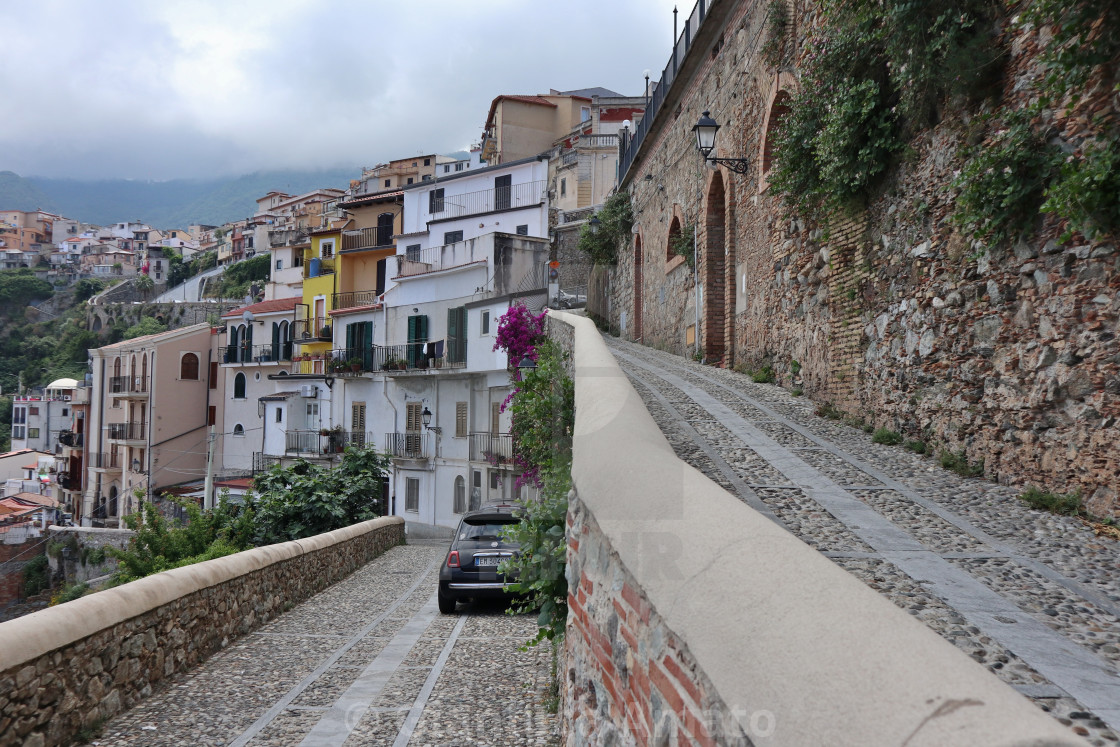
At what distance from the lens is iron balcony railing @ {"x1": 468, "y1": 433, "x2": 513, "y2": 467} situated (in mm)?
24422

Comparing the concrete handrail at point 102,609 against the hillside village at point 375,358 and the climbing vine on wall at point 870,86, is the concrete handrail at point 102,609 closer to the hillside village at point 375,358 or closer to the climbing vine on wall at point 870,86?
the climbing vine on wall at point 870,86

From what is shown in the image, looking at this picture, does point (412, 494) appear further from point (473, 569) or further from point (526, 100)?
point (526, 100)

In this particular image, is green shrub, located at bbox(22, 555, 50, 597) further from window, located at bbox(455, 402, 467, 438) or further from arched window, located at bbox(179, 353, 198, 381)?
window, located at bbox(455, 402, 467, 438)

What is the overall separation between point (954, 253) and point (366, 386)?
27.8 m

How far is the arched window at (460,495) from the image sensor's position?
89.9ft

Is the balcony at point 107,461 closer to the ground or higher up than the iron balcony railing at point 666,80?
closer to the ground

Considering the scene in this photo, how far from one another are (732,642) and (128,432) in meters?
46.7

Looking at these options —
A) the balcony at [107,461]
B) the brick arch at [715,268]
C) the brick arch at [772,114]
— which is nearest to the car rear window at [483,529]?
the brick arch at [772,114]

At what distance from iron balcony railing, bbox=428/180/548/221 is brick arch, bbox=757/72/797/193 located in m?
25.1

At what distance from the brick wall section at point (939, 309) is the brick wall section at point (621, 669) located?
12.9ft

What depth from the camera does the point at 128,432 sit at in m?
42.2

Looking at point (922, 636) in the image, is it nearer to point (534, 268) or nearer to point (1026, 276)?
point (1026, 276)

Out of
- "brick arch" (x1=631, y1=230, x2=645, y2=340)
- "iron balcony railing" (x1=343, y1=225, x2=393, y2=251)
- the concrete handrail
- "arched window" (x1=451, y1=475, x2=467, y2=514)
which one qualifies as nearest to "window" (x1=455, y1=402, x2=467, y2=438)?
"arched window" (x1=451, y1=475, x2=467, y2=514)

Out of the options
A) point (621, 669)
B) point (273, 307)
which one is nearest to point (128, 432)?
point (273, 307)
